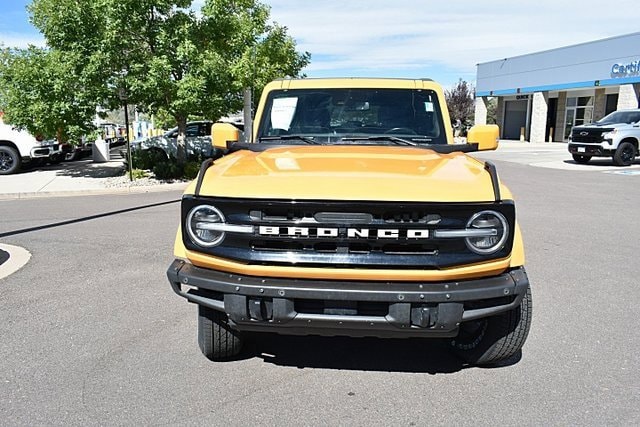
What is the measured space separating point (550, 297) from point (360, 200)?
303 cm

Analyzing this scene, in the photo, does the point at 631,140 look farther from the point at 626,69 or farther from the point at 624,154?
the point at 626,69

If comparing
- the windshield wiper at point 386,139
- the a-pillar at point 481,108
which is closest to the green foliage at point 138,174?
the windshield wiper at point 386,139

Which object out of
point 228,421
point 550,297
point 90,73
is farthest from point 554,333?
point 90,73

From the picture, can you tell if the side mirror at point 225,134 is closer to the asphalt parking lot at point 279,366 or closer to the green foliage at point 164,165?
the asphalt parking lot at point 279,366

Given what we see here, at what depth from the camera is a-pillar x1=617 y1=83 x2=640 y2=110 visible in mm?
27703

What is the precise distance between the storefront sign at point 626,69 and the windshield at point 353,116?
28.1 m

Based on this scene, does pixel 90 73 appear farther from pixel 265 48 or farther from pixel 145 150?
pixel 265 48

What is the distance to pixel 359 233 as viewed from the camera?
112 inches

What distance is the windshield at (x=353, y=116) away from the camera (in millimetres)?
4301

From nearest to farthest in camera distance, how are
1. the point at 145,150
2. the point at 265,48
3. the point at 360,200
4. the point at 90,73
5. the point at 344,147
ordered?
the point at 360,200 → the point at 344,147 → the point at 90,73 → the point at 145,150 → the point at 265,48

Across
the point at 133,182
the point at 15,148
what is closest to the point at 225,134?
the point at 133,182

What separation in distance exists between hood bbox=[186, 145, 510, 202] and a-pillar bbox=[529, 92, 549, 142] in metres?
34.7

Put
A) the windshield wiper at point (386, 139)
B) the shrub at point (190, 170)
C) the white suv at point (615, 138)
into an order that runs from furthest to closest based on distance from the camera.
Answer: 1. the white suv at point (615, 138)
2. the shrub at point (190, 170)
3. the windshield wiper at point (386, 139)

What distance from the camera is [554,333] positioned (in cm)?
414
